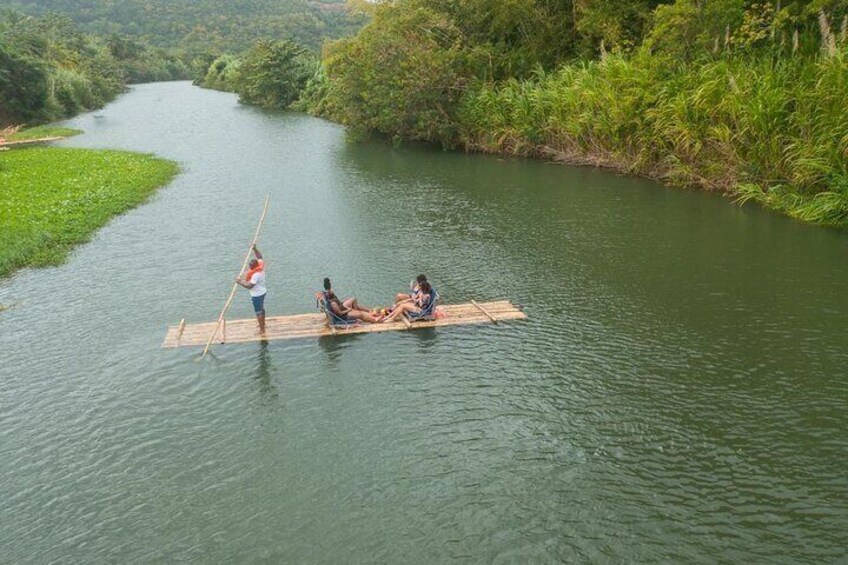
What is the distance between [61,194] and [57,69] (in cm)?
5527

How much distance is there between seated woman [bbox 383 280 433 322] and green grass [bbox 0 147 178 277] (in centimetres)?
1133

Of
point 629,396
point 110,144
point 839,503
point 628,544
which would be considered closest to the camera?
point 628,544

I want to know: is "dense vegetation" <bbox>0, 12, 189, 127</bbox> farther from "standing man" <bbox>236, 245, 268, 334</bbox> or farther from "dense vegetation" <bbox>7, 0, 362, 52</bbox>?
"standing man" <bbox>236, 245, 268, 334</bbox>

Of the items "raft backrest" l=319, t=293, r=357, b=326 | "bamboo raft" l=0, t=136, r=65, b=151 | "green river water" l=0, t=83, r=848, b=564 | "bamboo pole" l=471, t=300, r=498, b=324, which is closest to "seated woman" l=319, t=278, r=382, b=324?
"raft backrest" l=319, t=293, r=357, b=326

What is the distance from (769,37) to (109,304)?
28.0m

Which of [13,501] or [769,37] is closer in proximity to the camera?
[13,501]

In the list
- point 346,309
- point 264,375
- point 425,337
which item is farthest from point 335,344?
point 425,337

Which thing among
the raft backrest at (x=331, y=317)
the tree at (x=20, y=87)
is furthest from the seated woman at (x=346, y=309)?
the tree at (x=20, y=87)

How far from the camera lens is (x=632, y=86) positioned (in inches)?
1241

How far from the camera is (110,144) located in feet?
151

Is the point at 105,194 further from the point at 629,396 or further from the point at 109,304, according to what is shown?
the point at 629,396

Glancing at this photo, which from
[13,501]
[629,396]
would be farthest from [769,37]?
[13,501]

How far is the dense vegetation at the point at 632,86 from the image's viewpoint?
24.7 meters

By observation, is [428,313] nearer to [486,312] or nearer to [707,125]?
[486,312]
